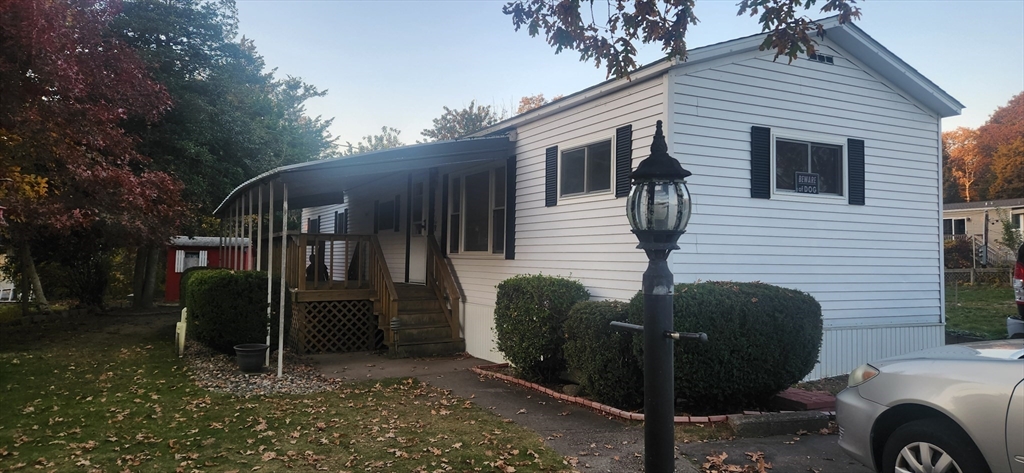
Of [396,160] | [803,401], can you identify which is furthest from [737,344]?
[396,160]

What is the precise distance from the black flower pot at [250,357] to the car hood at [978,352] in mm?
7710

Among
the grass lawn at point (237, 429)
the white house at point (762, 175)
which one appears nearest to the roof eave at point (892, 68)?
the white house at point (762, 175)

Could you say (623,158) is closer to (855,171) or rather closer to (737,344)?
(737,344)

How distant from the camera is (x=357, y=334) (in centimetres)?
1145

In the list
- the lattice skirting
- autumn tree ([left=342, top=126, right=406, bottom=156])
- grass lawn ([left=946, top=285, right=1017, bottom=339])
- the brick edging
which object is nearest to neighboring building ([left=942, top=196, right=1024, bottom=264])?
grass lawn ([left=946, top=285, right=1017, bottom=339])

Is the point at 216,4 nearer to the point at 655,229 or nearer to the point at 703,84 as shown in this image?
the point at 703,84

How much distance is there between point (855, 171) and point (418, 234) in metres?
8.11

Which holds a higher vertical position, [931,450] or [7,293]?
[931,450]

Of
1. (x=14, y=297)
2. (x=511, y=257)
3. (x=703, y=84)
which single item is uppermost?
(x=703, y=84)

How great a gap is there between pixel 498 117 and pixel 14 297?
2485cm

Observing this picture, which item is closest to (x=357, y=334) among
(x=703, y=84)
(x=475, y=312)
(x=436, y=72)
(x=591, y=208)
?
(x=475, y=312)

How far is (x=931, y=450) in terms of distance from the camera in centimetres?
351

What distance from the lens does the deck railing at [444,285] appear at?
11.3 metres

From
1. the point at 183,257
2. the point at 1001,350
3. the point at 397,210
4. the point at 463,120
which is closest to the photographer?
the point at 1001,350
